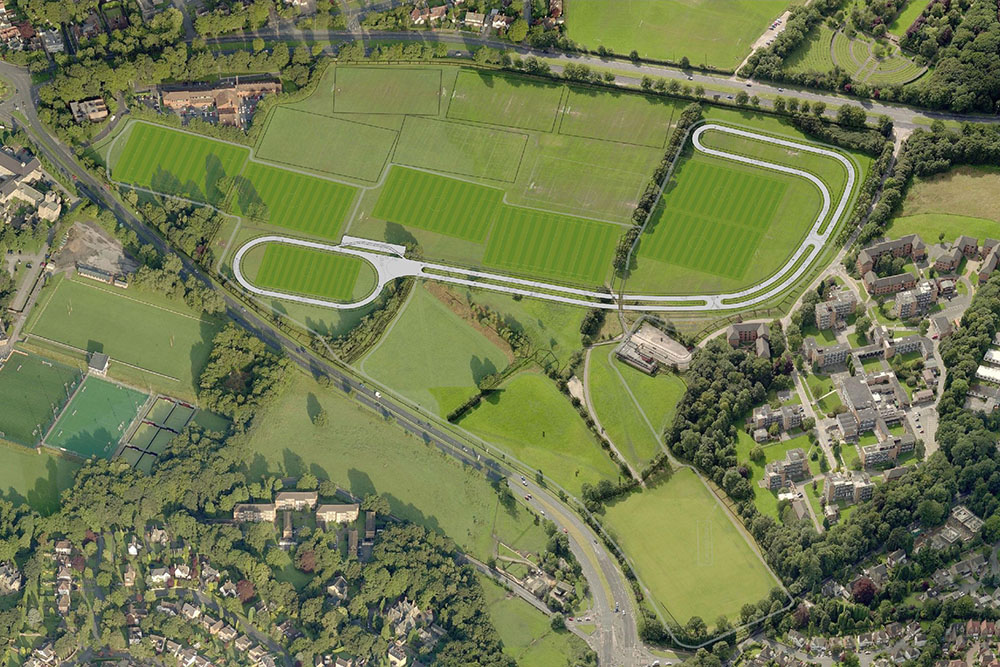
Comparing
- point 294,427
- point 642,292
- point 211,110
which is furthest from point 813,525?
point 211,110

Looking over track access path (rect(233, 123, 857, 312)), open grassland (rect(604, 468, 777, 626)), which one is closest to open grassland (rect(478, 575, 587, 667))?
open grassland (rect(604, 468, 777, 626))

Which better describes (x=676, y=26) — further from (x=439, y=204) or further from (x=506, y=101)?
(x=439, y=204)

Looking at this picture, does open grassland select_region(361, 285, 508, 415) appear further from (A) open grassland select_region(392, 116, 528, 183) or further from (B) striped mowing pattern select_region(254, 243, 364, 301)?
(A) open grassland select_region(392, 116, 528, 183)

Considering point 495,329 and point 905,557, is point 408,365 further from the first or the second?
point 905,557

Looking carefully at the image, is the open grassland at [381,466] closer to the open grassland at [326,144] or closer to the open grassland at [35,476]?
the open grassland at [35,476]

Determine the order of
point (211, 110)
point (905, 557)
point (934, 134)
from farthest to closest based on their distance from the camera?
point (211, 110) < point (934, 134) < point (905, 557)

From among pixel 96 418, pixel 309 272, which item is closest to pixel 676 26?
pixel 309 272

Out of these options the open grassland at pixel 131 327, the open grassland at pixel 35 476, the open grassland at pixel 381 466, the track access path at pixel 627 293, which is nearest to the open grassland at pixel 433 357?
the track access path at pixel 627 293
